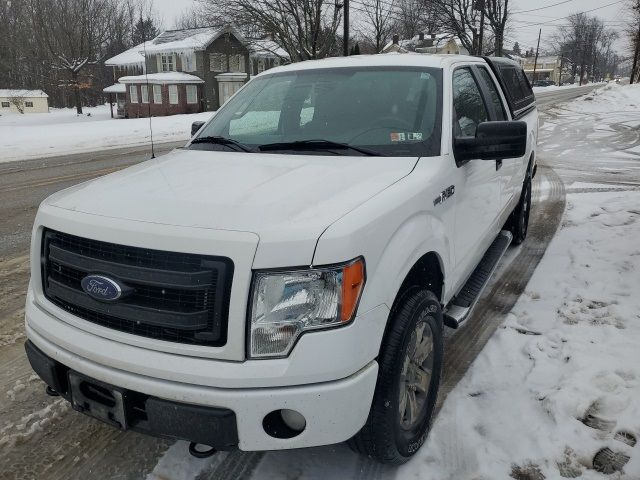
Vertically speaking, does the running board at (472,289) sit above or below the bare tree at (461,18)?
below

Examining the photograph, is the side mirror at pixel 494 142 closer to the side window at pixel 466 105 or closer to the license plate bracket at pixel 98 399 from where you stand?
the side window at pixel 466 105

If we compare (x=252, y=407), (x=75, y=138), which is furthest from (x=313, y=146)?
(x=75, y=138)

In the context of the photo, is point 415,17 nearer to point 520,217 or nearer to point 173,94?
point 173,94

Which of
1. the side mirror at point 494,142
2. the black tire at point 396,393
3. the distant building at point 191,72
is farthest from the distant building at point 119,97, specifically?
the black tire at point 396,393

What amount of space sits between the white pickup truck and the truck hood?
0.01 meters

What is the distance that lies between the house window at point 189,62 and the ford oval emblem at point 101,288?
46.9 meters

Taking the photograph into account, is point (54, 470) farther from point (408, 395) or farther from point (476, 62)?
point (476, 62)

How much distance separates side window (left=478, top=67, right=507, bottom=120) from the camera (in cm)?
419

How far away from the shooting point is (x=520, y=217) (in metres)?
5.70

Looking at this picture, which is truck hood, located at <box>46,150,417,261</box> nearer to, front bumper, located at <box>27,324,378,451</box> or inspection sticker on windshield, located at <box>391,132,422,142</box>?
inspection sticker on windshield, located at <box>391,132,422,142</box>

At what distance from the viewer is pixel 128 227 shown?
2031mm

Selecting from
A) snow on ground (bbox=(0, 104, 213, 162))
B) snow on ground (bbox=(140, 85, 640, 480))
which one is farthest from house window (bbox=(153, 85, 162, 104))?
snow on ground (bbox=(140, 85, 640, 480))

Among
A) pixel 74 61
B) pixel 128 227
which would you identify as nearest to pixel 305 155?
pixel 128 227

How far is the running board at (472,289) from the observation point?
10.4ft
